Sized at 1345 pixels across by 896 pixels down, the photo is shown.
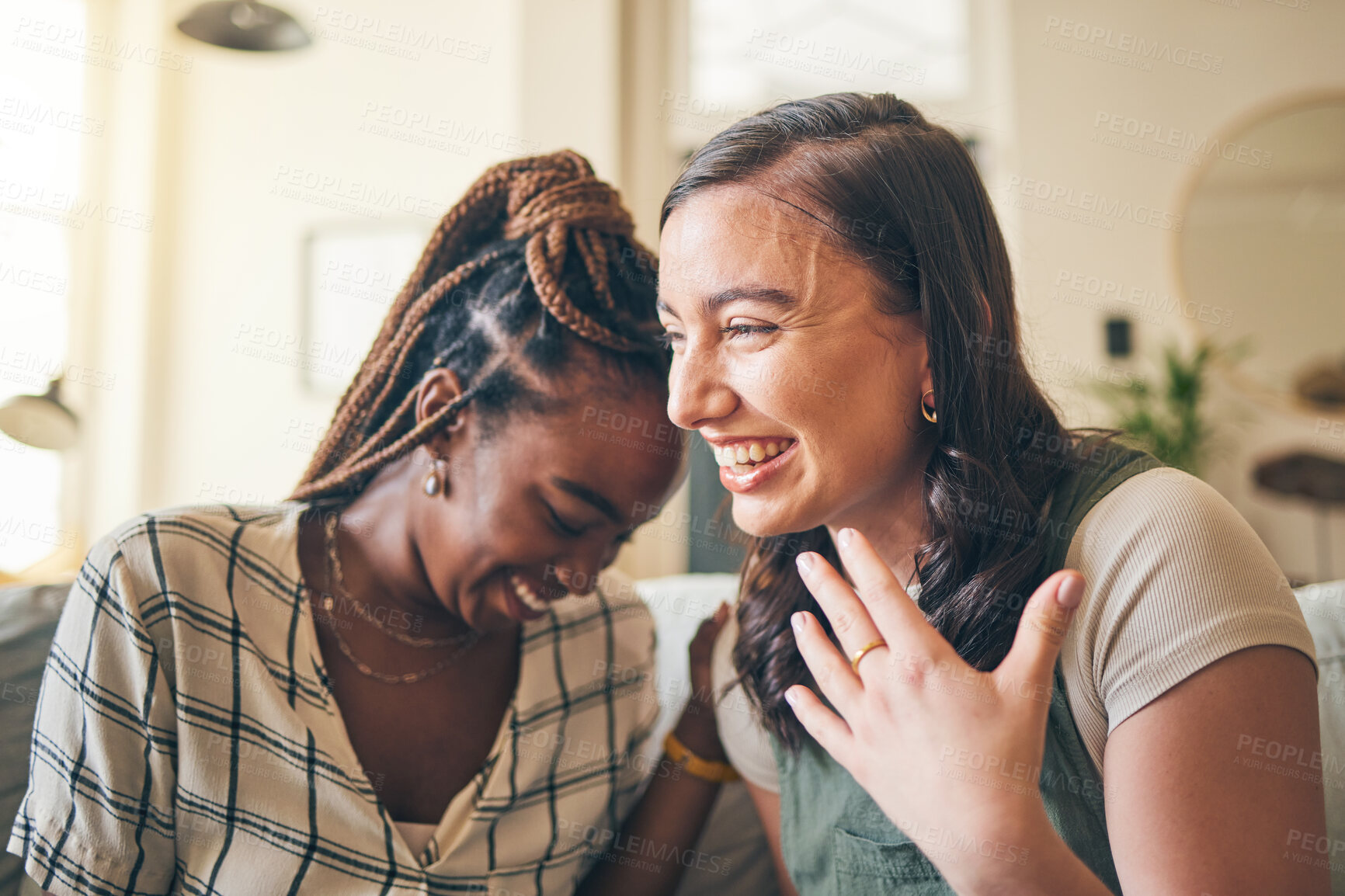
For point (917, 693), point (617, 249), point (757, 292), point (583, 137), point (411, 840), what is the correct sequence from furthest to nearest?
point (583, 137) < point (617, 249) < point (411, 840) < point (757, 292) < point (917, 693)

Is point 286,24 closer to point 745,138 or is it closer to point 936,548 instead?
point 745,138

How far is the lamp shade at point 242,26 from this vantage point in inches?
104

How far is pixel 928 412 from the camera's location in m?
0.94

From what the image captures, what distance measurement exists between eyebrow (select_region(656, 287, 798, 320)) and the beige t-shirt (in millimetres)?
352

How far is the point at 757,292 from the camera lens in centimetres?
89

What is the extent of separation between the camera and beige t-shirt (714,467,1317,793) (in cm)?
75

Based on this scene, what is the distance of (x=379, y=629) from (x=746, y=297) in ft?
2.13

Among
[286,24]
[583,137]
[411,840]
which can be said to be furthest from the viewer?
[583,137]

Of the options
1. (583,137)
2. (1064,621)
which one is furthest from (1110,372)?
(1064,621)

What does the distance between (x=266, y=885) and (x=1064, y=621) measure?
0.85 m

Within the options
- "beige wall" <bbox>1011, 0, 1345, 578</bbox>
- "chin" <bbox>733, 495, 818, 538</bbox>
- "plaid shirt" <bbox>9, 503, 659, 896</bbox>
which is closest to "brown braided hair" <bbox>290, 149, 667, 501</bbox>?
"plaid shirt" <bbox>9, 503, 659, 896</bbox>

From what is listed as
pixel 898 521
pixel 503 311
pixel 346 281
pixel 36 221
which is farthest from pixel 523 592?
pixel 36 221

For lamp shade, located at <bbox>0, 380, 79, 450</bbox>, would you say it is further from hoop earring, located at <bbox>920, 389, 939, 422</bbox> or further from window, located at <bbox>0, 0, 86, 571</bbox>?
hoop earring, located at <bbox>920, 389, 939, 422</bbox>

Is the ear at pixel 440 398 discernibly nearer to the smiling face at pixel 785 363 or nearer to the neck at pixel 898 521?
the smiling face at pixel 785 363
